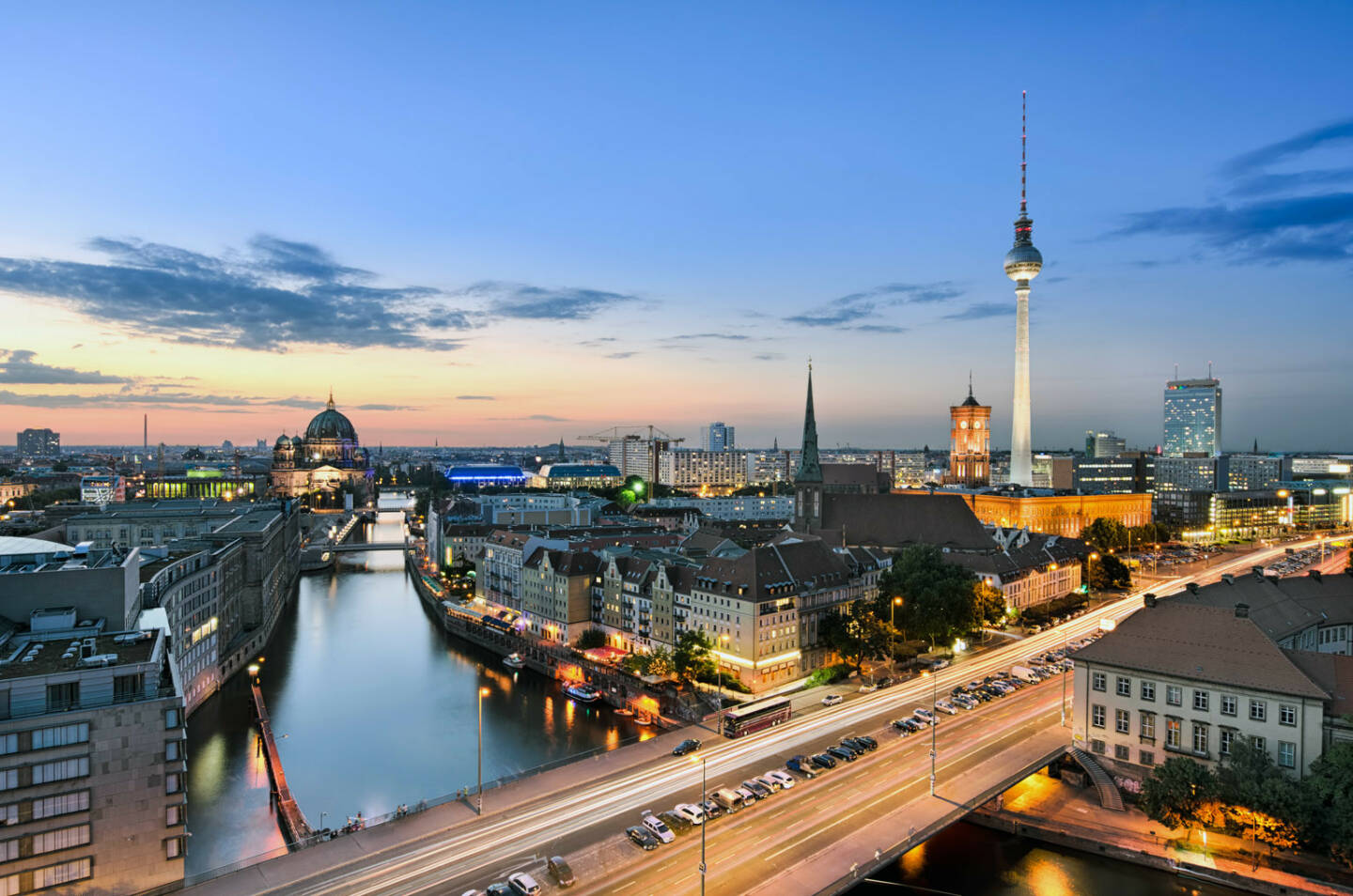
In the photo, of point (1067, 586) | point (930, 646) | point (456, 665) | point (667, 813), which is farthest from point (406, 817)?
point (1067, 586)

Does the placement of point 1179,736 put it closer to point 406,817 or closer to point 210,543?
point 406,817

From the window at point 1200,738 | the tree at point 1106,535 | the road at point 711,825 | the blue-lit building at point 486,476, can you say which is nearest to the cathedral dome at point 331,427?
the blue-lit building at point 486,476

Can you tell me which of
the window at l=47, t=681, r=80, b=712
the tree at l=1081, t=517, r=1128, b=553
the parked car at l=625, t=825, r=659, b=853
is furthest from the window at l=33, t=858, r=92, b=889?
the tree at l=1081, t=517, r=1128, b=553

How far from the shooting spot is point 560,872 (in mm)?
19484

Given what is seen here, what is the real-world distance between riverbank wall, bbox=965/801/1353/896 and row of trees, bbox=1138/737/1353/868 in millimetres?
884

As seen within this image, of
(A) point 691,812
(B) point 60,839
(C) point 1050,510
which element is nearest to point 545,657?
(A) point 691,812

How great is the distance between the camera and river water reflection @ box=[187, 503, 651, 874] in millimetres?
30062

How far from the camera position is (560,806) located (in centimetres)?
2331

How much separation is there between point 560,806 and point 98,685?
12831 mm

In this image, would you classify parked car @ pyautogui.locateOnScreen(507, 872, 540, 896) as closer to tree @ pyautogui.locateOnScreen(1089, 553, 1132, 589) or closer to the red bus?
the red bus

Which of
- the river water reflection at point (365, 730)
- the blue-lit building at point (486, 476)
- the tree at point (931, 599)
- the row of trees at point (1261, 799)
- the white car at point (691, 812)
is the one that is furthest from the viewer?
the blue-lit building at point (486, 476)

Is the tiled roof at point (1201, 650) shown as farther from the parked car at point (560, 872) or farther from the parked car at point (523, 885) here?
the parked car at point (523, 885)

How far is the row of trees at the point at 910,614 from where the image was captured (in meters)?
40.6

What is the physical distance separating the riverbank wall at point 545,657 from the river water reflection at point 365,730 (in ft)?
3.06
